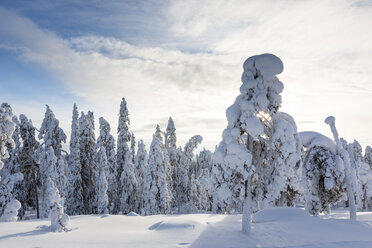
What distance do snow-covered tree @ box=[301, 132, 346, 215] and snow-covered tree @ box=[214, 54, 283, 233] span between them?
376 inches

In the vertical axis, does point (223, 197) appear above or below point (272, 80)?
below

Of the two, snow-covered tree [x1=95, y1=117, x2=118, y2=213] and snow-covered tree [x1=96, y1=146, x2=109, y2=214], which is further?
snow-covered tree [x1=95, y1=117, x2=118, y2=213]

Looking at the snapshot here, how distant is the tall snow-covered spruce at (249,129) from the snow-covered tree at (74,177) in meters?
22.6

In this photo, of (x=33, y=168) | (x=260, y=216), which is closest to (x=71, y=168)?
(x=33, y=168)

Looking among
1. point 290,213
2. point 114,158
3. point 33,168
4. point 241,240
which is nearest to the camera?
point 241,240

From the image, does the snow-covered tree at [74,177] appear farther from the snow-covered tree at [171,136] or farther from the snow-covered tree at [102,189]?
the snow-covered tree at [171,136]

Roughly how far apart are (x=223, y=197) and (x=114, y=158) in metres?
24.4

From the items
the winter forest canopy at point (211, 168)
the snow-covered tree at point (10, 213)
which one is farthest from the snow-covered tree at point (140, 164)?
the snow-covered tree at point (10, 213)

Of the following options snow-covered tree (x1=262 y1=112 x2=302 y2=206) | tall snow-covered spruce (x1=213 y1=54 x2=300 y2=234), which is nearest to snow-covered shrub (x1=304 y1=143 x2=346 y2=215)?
snow-covered tree (x1=262 y1=112 x2=302 y2=206)

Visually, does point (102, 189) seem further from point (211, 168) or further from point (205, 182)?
point (205, 182)

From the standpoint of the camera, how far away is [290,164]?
11898mm

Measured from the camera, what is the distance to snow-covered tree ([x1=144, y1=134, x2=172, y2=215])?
105 feet

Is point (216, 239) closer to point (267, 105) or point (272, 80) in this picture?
point (267, 105)

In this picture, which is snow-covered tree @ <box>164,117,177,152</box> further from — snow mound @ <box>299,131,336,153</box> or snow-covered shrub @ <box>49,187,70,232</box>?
snow-covered shrub @ <box>49,187,70,232</box>
